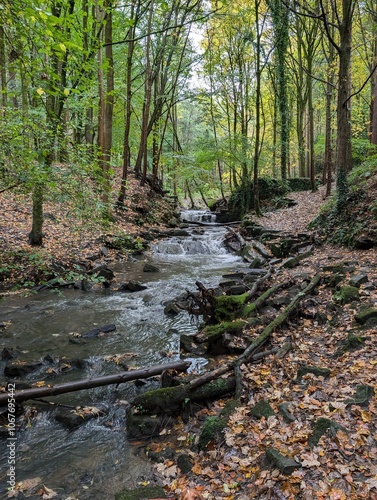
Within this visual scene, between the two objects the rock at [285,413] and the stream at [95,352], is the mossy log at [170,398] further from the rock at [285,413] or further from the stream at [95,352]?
the rock at [285,413]

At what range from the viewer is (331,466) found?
2840mm

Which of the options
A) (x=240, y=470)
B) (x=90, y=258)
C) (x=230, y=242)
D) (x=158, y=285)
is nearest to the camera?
(x=240, y=470)

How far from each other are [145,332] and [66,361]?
1898 millimetres

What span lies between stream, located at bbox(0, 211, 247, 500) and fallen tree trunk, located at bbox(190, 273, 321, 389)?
0.86 m

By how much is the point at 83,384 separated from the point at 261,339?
2.92 m

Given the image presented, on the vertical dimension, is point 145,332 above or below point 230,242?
below

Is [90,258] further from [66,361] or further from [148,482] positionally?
[148,482]

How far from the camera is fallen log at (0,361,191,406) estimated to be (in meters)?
4.11

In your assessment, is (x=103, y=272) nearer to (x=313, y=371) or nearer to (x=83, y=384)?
Answer: (x=83, y=384)

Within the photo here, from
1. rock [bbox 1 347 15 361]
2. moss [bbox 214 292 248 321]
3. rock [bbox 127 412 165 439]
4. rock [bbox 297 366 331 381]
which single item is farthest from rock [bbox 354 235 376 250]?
rock [bbox 1 347 15 361]

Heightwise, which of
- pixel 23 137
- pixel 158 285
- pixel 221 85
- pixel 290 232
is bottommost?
pixel 158 285

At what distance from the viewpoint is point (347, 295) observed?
6250 mm

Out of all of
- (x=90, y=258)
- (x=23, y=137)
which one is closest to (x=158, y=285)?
(x=90, y=258)

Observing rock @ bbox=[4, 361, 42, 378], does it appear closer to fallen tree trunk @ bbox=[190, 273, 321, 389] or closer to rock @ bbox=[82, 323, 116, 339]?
rock @ bbox=[82, 323, 116, 339]
